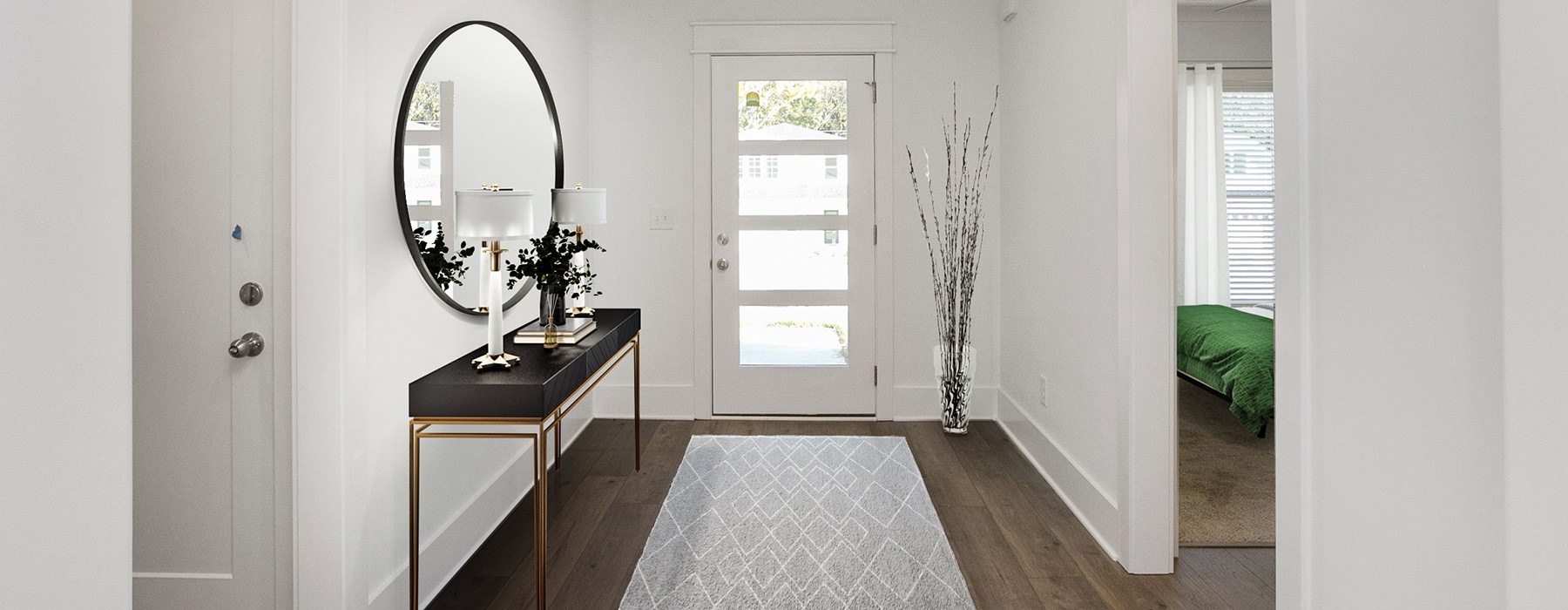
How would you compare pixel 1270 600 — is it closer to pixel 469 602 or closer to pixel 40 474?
pixel 469 602

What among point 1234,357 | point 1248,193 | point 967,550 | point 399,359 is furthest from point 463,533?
point 1248,193

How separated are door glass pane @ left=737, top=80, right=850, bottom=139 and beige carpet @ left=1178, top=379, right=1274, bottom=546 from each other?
2280mm

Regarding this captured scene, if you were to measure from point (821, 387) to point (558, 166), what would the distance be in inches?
69.6

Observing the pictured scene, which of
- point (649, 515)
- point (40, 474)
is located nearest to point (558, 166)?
point (649, 515)

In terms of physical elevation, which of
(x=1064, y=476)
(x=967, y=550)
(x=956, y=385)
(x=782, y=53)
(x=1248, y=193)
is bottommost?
(x=967, y=550)

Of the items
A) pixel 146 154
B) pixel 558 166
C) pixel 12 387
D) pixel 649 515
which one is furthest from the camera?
pixel 558 166

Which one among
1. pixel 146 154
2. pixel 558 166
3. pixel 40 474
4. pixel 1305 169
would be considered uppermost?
pixel 558 166

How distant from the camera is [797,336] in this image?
4.08 metres

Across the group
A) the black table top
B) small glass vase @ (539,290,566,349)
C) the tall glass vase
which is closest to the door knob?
the black table top

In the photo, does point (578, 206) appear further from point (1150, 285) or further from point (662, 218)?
point (1150, 285)

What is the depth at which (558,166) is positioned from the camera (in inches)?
131

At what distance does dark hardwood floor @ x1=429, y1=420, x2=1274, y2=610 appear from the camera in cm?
208

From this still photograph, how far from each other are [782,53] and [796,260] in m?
1.08

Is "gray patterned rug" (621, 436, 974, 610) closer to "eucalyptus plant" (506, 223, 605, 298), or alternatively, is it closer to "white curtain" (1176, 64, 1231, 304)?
"eucalyptus plant" (506, 223, 605, 298)
